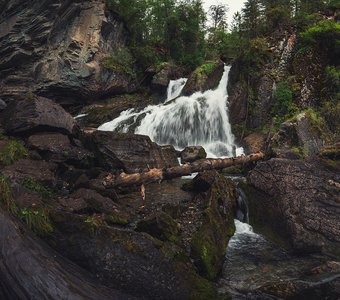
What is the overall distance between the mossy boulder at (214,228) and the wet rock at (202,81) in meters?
13.6

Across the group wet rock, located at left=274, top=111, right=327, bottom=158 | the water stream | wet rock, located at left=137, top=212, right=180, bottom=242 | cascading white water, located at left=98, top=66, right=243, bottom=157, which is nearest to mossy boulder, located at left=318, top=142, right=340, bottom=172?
wet rock, located at left=274, top=111, right=327, bottom=158

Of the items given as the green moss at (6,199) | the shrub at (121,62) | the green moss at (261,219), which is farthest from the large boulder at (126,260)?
the shrub at (121,62)

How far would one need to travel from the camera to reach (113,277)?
509cm

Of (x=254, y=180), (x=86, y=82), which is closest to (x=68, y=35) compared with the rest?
(x=86, y=82)

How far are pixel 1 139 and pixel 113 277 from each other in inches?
368

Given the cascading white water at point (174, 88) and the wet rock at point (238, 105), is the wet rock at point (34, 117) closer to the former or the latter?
the wet rock at point (238, 105)

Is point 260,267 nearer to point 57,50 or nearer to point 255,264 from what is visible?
point 255,264

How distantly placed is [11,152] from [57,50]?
1467 centimetres

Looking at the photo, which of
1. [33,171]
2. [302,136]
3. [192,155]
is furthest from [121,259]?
[302,136]

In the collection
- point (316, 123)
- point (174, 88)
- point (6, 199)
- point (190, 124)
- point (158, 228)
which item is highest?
point (174, 88)

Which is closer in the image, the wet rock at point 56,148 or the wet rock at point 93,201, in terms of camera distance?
the wet rock at point 93,201

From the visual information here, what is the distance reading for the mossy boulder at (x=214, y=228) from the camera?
634 cm

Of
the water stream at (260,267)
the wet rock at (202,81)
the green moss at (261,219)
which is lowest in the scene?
the water stream at (260,267)

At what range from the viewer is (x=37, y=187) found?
8750 millimetres
